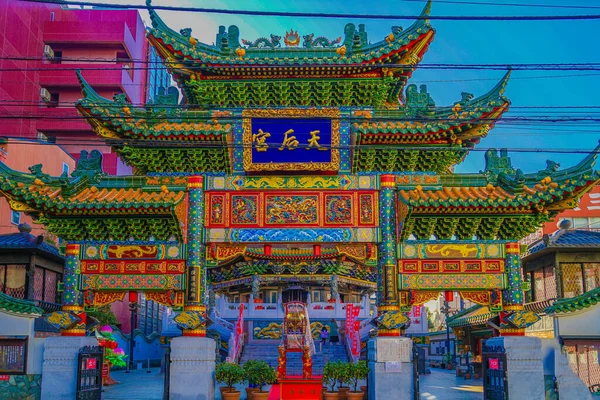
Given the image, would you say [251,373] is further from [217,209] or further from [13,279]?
[13,279]

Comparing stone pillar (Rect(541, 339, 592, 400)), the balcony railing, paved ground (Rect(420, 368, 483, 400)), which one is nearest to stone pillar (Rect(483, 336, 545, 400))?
stone pillar (Rect(541, 339, 592, 400))

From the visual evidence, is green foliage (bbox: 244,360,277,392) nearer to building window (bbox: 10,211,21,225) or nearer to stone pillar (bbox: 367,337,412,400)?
stone pillar (bbox: 367,337,412,400)

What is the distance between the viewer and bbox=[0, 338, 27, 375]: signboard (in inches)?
678

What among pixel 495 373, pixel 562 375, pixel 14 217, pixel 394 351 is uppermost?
pixel 14 217

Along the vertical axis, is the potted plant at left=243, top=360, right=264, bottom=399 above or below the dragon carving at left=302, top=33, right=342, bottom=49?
below

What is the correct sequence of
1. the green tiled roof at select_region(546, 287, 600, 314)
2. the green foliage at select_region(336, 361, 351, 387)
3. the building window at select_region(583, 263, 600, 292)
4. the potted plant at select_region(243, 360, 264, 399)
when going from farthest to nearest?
the building window at select_region(583, 263, 600, 292), the green tiled roof at select_region(546, 287, 600, 314), the potted plant at select_region(243, 360, 264, 399), the green foliage at select_region(336, 361, 351, 387)

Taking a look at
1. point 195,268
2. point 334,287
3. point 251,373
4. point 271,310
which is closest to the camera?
point 195,268

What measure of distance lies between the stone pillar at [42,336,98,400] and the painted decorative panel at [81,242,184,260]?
2249 millimetres

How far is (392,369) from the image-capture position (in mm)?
16594

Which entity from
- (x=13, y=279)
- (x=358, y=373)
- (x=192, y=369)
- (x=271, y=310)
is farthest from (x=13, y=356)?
(x=271, y=310)

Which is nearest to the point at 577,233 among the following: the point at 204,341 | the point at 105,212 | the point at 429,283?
the point at 429,283

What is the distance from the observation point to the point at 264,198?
17.5 metres

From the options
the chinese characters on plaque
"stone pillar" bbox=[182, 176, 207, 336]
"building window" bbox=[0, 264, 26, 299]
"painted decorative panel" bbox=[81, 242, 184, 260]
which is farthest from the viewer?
"building window" bbox=[0, 264, 26, 299]

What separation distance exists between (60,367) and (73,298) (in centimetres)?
179
